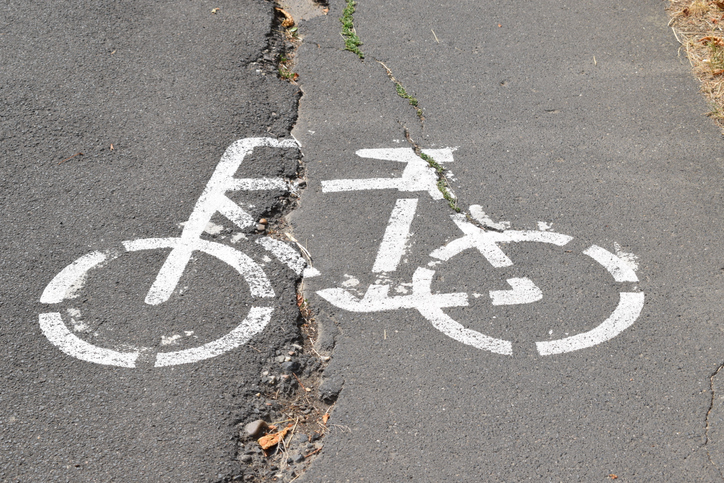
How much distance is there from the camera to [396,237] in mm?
4055

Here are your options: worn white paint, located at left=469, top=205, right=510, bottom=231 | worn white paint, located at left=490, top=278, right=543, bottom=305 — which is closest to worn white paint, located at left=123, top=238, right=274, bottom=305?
worn white paint, located at left=490, top=278, right=543, bottom=305

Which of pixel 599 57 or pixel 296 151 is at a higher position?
pixel 599 57

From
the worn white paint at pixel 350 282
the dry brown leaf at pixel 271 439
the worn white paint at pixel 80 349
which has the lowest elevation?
the dry brown leaf at pixel 271 439

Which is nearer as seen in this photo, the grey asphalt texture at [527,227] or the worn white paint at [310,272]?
the grey asphalt texture at [527,227]

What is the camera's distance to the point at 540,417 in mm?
3115

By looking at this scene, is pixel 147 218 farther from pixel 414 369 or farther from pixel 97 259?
pixel 414 369

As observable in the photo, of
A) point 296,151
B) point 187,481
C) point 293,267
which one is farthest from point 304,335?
point 296,151

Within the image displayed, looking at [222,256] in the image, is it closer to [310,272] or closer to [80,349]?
[310,272]

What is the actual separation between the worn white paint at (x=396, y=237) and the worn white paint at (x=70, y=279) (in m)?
1.68

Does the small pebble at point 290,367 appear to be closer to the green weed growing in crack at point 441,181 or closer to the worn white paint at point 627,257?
the green weed growing in crack at point 441,181

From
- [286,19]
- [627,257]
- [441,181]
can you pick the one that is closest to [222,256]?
[441,181]

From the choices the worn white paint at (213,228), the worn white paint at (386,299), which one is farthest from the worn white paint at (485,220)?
the worn white paint at (213,228)

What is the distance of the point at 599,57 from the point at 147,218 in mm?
4360

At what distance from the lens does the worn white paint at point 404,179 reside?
14.5 ft
